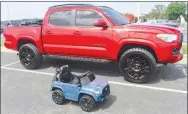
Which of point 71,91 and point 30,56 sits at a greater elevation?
point 30,56

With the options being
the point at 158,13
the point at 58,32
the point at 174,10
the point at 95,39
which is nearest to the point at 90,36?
the point at 95,39

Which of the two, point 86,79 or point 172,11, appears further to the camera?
point 172,11

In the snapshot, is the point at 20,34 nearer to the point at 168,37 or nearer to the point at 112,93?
the point at 112,93

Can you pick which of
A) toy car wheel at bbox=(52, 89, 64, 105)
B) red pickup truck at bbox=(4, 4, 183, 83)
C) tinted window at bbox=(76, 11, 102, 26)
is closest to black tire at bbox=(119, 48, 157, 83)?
red pickup truck at bbox=(4, 4, 183, 83)

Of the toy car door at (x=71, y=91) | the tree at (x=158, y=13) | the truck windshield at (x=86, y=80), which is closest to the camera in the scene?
the toy car door at (x=71, y=91)

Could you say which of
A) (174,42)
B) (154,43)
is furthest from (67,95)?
(174,42)

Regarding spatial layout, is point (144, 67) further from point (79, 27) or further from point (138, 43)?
point (79, 27)

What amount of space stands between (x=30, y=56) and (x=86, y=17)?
2.15 m

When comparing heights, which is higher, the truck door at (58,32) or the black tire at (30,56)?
the truck door at (58,32)

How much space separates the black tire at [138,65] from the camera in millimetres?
5055

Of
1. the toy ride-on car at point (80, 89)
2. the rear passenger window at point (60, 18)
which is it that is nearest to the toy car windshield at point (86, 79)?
the toy ride-on car at point (80, 89)

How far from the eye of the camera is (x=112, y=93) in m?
4.80

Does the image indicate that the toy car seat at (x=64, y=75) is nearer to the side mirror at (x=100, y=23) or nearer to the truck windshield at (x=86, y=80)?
the truck windshield at (x=86, y=80)

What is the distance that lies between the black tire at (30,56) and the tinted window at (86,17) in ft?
5.31
